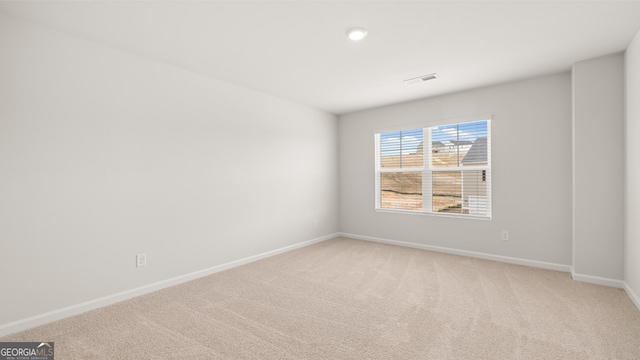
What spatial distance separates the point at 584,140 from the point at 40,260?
5.07 metres

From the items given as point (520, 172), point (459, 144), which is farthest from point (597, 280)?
point (459, 144)

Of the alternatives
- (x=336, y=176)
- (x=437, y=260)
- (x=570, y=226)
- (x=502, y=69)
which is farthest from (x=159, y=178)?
(x=570, y=226)

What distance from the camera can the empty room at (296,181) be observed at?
6.76 feet

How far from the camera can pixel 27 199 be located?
2.17 meters

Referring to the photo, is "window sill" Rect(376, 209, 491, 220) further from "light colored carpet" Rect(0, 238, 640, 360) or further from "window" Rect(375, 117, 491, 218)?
"light colored carpet" Rect(0, 238, 640, 360)

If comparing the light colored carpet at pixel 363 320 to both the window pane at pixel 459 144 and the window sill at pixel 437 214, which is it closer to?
the window sill at pixel 437 214

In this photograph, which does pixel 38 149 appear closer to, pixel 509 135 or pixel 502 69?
pixel 502 69

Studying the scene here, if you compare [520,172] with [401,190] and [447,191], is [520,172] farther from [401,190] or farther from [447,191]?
[401,190]

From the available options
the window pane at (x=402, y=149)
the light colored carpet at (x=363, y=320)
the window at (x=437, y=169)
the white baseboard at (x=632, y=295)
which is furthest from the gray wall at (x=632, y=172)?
Answer: the window pane at (x=402, y=149)

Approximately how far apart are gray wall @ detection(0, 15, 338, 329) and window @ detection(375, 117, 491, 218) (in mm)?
2022

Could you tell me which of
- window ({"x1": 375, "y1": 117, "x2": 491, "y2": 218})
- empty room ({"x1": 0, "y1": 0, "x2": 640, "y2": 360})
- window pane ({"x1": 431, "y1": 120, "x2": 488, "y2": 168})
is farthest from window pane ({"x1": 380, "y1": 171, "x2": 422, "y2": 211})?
window pane ({"x1": 431, "y1": 120, "x2": 488, "y2": 168})

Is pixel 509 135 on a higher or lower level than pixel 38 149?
higher

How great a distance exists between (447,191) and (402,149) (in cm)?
97

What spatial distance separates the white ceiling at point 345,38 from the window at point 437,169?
0.90 meters
